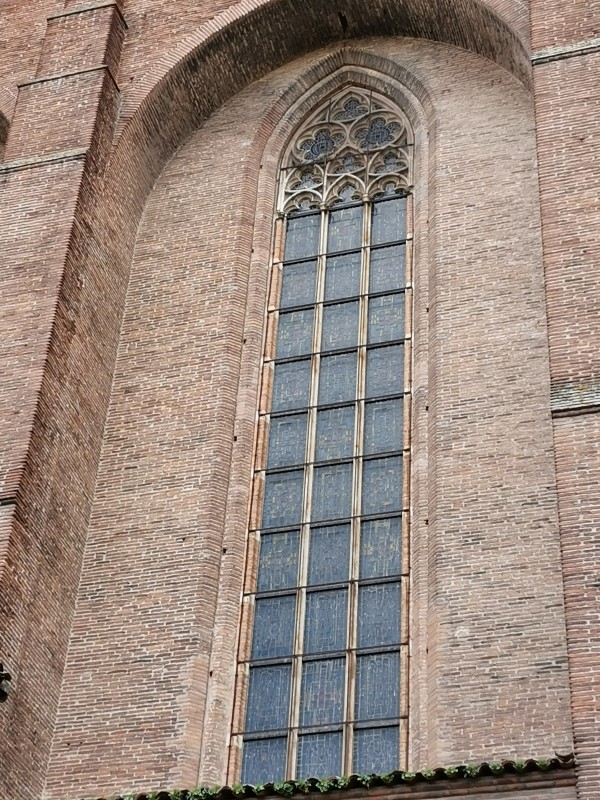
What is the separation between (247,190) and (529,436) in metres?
4.49

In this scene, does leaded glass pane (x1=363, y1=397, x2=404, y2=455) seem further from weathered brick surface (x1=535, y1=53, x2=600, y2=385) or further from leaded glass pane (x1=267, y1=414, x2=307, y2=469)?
weathered brick surface (x1=535, y1=53, x2=600, y2=385)

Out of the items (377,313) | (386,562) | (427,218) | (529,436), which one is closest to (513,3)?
(427,218)

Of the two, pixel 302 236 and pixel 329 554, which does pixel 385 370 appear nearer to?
pixel 329 554

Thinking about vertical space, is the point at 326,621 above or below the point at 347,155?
below

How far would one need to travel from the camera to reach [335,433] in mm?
12977

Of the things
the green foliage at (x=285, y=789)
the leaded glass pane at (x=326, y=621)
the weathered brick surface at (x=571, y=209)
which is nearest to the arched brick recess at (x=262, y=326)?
the leaded glass pane at (x=326, y=621)

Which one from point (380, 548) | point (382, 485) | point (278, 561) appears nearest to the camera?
point (380, 548)

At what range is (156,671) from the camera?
38.1 ft

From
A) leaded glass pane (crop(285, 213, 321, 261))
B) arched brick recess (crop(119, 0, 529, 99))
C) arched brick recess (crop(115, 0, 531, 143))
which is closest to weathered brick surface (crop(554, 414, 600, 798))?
leaded glass pane (crop(285, 213, 321, 261))

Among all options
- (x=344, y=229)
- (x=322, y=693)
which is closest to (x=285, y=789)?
(x=322, y=693)

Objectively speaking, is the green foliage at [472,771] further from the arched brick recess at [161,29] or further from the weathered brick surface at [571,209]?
the arched brick recess at [161,29]

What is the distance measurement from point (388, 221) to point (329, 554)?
3843 millimetres

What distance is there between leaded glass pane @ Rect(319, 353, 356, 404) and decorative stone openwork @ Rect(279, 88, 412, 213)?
204 cm

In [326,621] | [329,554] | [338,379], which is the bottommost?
[326,621]
